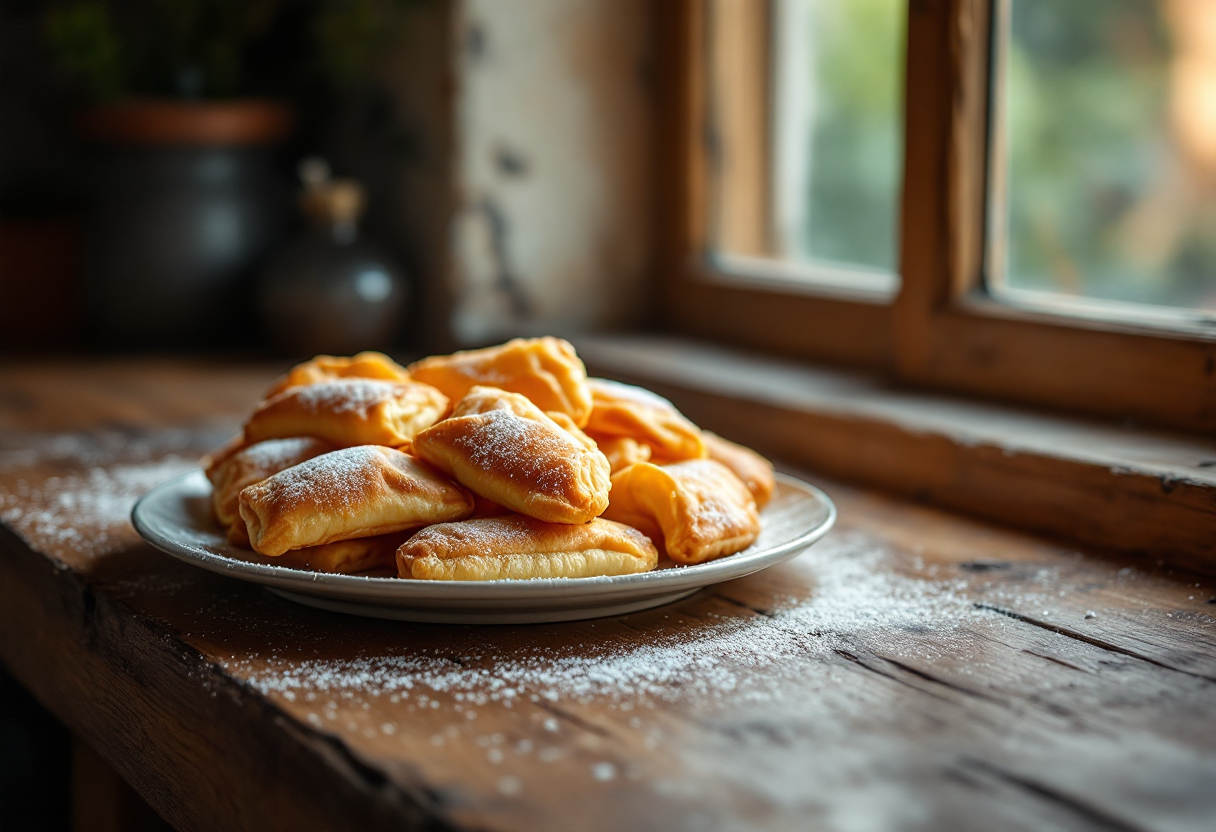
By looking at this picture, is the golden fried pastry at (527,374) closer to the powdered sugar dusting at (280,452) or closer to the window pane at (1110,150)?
the powdered sugar dusting at (280,452)

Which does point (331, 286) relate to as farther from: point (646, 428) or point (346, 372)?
point (646, 428)

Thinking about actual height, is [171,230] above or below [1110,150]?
below

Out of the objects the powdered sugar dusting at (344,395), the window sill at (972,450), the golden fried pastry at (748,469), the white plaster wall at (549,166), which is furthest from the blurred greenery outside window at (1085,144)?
the powdered sugar dusting at (344,395)

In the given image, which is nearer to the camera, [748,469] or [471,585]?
[471,585]

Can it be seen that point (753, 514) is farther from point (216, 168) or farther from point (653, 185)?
point (216, 168)

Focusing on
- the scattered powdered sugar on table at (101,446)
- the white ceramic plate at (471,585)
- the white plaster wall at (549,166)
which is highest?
the white plaster wall at (549,166)

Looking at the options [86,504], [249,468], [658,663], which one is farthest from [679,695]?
[86,504]

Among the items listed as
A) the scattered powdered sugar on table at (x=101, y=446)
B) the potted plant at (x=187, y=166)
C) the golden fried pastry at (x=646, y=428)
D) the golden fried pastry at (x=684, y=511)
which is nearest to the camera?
the golden fried pastry at (x=684, y=511)
